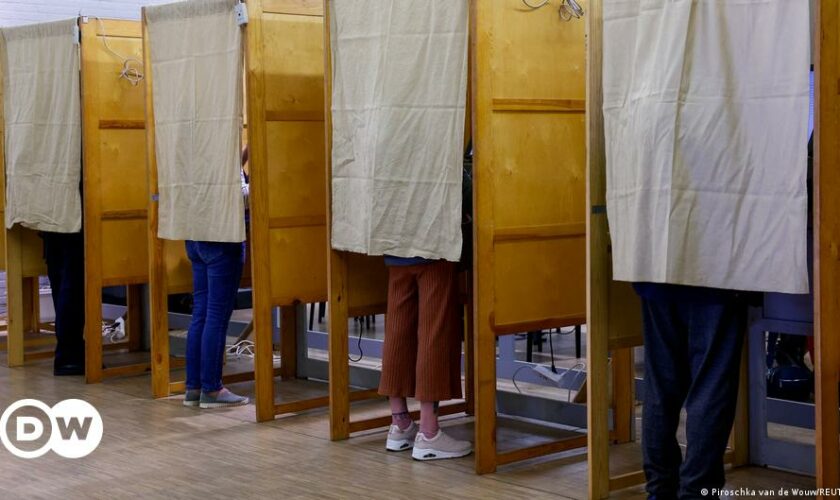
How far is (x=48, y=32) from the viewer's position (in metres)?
5.74

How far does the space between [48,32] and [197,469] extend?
281 cm

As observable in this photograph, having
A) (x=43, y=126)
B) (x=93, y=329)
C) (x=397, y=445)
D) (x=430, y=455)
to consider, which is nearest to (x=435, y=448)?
(x=430, y=455)

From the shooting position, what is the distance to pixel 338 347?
Answer: 4.34 m

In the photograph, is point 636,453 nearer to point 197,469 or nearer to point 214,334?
point 197,469

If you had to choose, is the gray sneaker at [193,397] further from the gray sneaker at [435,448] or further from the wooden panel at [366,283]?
the gray sneaker at [435,448]

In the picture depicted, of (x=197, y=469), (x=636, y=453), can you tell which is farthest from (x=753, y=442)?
(x=197, y=469)

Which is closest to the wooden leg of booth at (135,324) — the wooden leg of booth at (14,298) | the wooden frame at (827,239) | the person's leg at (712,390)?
the wooden leg of booth at (14,298)

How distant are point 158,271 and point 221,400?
693 mm

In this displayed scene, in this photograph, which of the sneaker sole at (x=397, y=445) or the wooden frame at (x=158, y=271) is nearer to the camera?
the sneaker sole at (x=397, y=445)

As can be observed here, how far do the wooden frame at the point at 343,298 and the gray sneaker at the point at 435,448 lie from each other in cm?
45

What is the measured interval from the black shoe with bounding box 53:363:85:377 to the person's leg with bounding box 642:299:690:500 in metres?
3.69

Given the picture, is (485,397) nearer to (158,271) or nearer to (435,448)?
(435,448)

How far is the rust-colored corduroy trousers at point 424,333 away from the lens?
3934 mm

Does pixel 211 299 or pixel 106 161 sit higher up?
pixel 106 161
